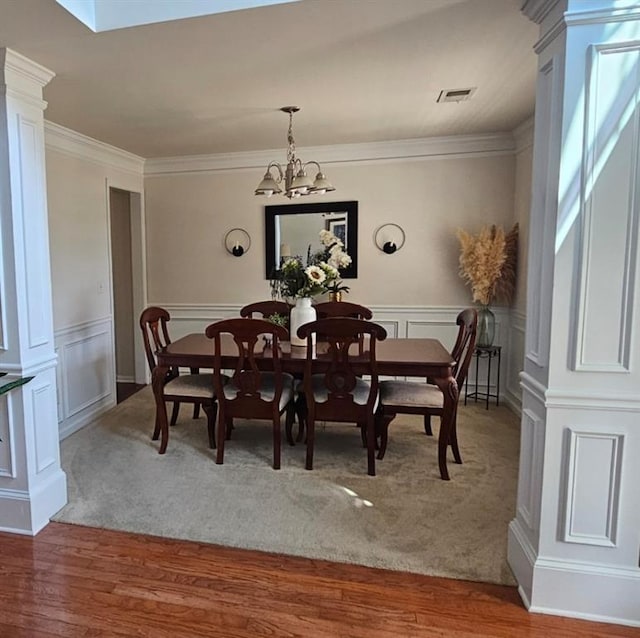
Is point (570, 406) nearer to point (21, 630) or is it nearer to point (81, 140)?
point (21, 630)

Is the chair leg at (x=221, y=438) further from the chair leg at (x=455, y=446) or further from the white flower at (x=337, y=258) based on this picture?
the chair leg at (x=455, y=446)

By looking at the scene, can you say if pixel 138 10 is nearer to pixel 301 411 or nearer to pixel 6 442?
pixel 6 442

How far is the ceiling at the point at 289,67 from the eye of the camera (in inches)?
77.1

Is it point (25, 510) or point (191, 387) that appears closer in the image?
point (25, 510)

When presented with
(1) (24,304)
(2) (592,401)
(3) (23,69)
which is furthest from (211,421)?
(2) (592,401)

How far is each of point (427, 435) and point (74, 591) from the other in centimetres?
256

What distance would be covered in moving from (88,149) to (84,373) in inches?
77.8

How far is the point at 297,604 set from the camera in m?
1.86

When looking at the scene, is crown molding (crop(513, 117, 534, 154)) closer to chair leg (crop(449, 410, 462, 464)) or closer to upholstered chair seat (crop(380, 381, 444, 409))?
upholstered chair seat (crop(380, 381, 444, 409))

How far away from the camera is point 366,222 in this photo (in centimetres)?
448

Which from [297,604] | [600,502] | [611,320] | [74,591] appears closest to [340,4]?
[611,320]

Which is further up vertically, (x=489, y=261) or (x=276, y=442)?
(x=489, y=261)

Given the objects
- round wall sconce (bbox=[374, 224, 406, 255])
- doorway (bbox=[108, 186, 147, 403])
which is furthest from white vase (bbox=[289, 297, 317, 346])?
doorway (bbox=[108, 186, 147, 403])

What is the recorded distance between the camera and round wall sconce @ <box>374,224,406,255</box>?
14.5 feet
